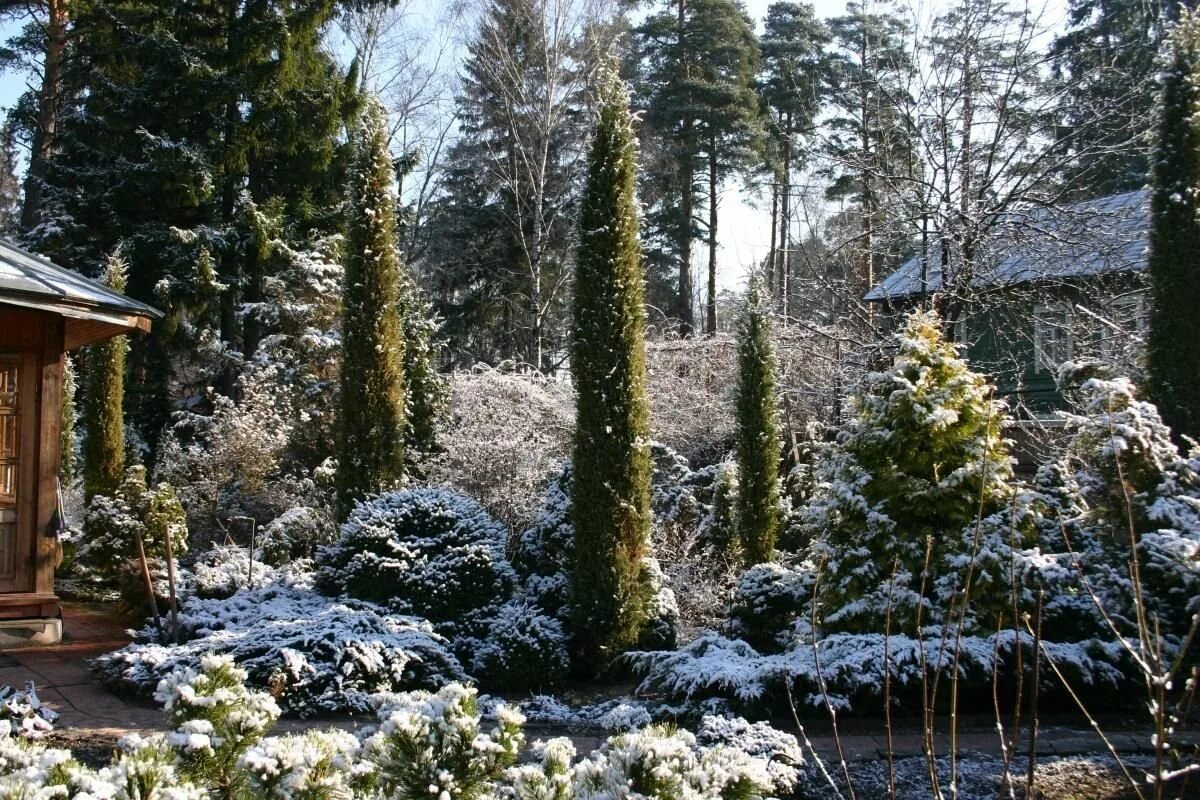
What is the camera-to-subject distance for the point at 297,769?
6.34ft

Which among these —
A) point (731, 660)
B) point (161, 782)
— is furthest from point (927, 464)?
point (161, 782)

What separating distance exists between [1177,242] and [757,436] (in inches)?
195

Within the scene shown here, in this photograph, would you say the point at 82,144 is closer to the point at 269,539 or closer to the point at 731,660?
the point at 269,539

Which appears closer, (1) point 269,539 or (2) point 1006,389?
(1) point 269,539

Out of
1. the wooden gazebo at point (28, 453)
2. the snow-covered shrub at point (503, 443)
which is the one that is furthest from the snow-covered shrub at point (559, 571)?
the wooden gazebo at point (28, 453)

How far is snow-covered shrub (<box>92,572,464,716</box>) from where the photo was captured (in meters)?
6.03

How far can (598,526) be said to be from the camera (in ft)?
24.8

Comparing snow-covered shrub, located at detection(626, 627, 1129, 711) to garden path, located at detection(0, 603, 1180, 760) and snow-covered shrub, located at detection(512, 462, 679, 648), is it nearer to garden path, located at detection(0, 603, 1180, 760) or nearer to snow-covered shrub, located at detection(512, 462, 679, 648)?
garden path, located at detection(0, 603, 1180, 760)

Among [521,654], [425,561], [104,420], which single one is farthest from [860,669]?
[104,420]

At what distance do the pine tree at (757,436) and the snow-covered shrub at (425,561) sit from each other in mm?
3728

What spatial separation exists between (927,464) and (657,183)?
16.8 m

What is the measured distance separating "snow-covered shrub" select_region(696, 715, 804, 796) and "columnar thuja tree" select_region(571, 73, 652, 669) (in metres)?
2.46

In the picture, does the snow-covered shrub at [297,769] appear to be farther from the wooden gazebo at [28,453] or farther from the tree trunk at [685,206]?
the tree trunk at [685,206]

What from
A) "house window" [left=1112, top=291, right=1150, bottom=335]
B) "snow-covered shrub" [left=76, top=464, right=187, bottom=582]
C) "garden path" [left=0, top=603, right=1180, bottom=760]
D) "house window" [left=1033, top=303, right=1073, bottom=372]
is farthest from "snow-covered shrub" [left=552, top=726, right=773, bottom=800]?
"house window" [left=1033, top=303, right=1073, bottom=372]
